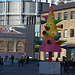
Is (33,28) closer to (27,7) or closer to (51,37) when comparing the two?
(51,37)

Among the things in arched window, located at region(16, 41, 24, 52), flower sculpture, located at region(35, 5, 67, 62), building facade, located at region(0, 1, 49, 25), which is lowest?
arched window, located at region(16, 41, 24, 52)

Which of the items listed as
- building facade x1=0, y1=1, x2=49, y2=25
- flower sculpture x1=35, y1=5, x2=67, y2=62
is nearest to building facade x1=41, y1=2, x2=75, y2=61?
flower sculpture x1=35, y1=5, x2=67, y2=62

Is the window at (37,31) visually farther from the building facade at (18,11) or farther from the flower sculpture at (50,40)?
the building facade at (18,11)

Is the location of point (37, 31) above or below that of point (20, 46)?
above

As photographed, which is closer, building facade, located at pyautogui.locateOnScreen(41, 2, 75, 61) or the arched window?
building facade, located at pyautogui.locateOnScreen(41, 2, 75, 61)

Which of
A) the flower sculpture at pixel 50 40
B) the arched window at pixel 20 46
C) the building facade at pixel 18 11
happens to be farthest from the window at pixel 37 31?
the building facade at pixel 18 11

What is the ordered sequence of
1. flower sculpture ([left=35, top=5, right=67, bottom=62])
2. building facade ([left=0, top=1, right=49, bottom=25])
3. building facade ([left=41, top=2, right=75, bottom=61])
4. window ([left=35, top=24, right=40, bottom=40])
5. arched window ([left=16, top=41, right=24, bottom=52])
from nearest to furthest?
flower sculpture ([left=35, top=5, right=67, bottom=62]) < building facade ([left=41, top=2, right=75, bottom=61]) < window ([left=35, top=24, right=40, bottom=40]) < arched window ([left=16, top=41, right=24, bottom=52]) < building facade ([left=0, top=1, right=49, bottom=25])

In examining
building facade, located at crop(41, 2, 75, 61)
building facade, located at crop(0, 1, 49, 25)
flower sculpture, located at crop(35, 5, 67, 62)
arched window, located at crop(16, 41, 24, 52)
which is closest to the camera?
flower sculpture, located at crop(35, 5, 67, 62)

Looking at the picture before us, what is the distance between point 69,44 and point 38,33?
1155cm

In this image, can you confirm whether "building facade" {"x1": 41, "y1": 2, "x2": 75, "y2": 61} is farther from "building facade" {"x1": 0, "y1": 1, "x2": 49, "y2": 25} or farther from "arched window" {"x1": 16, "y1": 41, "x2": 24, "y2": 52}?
"building facade" {"x1": 0, "y1": 1, "x2": 49, "y2": 25}

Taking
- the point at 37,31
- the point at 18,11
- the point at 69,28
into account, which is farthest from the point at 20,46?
the point at 69,28

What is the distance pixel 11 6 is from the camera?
4993 inches

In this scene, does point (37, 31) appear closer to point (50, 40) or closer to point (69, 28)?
point (69, 28)

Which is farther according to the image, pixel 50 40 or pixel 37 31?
pixel 37 31
